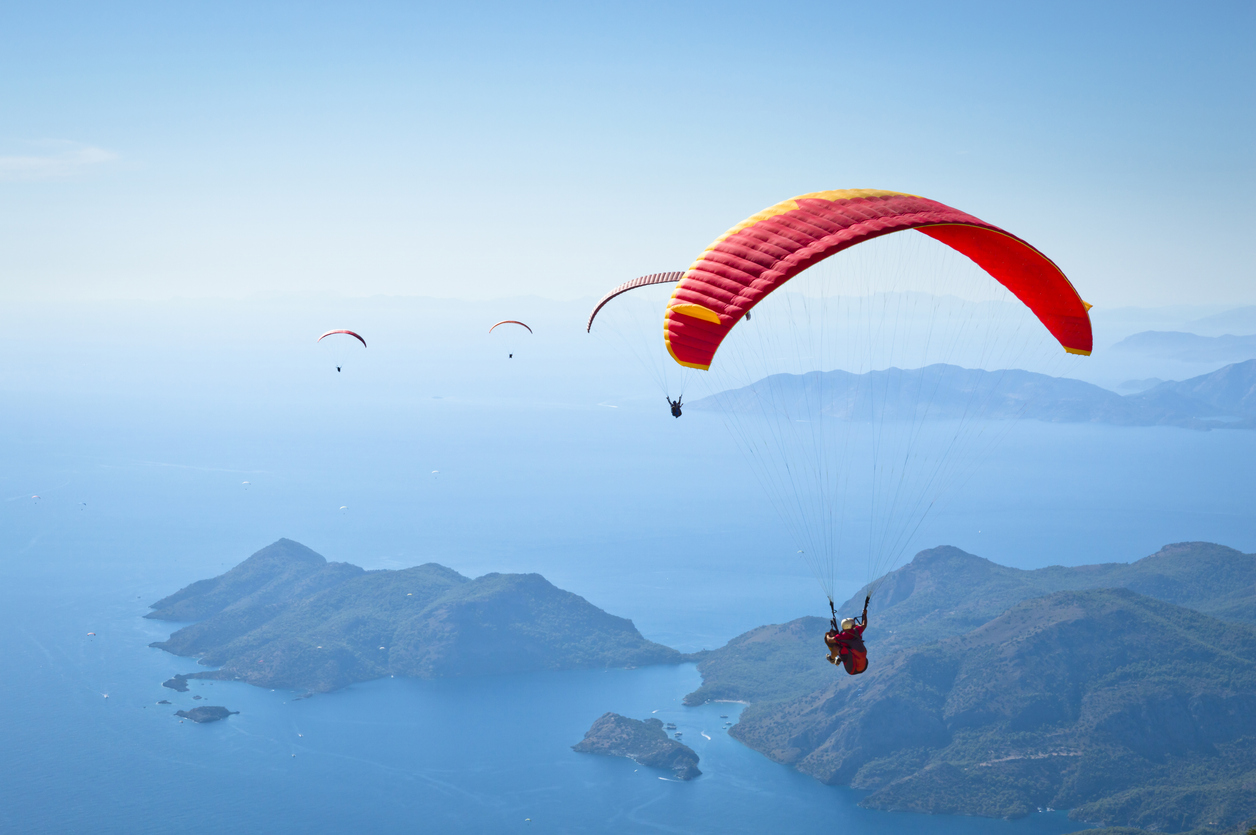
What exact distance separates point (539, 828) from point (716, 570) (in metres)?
86.4

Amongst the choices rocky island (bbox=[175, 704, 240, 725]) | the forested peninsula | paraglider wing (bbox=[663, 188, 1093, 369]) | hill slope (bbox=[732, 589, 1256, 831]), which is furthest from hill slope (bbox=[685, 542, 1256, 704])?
paraglider wing (bbox=[663, 188, 1093, 369])

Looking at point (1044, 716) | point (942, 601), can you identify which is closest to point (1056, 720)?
point (1044, 716)

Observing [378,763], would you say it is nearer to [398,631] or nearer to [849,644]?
[398,631]

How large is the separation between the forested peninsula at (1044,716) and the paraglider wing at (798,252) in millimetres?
76401

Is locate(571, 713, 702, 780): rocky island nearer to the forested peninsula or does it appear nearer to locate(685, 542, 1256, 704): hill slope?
the forested peninsula

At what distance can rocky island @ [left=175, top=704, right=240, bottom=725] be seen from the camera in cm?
10638

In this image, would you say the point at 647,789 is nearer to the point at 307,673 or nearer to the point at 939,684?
the point at 939,684

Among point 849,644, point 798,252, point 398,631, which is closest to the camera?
point 798,252

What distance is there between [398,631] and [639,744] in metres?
45.7

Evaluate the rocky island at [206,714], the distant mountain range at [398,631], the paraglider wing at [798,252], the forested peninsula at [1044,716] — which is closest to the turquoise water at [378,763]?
the rocky island at [206,714]

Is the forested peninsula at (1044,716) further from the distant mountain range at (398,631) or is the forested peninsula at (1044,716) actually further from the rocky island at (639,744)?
the distant mountain range at (398,631)

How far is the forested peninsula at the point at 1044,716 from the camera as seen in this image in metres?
83.1

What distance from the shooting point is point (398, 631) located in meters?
128

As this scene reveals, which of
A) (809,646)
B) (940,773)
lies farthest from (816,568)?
(940,773)
